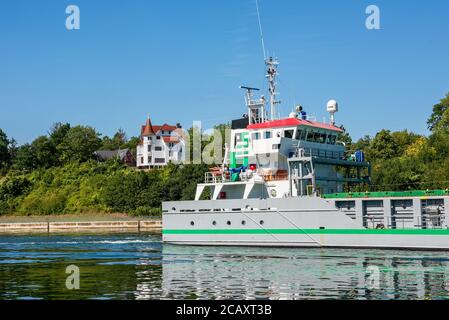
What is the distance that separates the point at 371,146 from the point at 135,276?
6175 cm

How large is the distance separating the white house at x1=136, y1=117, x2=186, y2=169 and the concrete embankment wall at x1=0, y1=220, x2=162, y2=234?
34495 mm

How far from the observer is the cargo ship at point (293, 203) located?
31.6m

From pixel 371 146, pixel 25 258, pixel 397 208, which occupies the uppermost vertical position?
pixel 371 146

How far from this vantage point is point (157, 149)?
10712 cm

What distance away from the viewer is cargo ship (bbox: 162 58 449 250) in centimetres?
3162

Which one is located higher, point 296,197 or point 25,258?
point 296,197

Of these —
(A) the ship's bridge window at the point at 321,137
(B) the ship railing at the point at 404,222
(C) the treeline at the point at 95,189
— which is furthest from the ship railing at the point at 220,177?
(C) the treeline at the point at 95,189

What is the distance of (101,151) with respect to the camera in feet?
387

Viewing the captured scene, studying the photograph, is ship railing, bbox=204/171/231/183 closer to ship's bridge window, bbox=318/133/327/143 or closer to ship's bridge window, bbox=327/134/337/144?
ship's bridge window, bbox=318/133/327/143

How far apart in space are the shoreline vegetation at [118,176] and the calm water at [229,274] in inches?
1047

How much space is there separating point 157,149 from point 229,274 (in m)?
84.5

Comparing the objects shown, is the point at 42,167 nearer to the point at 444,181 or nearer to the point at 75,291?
the point at 444,181

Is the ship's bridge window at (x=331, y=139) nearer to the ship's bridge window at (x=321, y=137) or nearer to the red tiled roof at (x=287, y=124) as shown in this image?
the ship's bridge window at (x=321, y=137)
